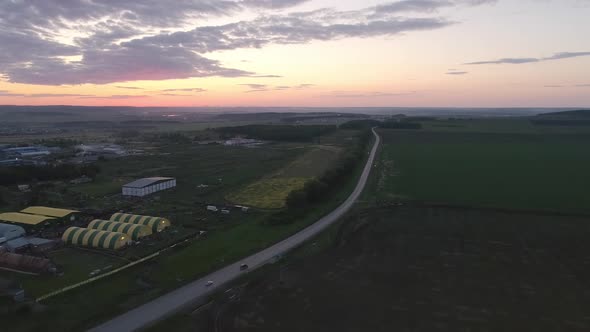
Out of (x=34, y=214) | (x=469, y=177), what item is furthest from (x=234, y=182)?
(x=469, y=177)

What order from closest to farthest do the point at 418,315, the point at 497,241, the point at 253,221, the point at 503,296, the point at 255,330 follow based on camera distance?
the point at 255,330, the point at 418,315, the point at 503,296, the point at 497,241, the point at 253,221

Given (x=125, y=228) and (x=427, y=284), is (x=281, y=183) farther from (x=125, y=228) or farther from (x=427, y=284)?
(x=427, y=284)

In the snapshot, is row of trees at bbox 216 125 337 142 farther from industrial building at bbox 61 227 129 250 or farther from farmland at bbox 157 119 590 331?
industrial building at bbox 61 227 129 250

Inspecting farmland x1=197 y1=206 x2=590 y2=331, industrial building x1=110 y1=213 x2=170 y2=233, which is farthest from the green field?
industrial building x1=110 y1=213 x2=170 y2=233

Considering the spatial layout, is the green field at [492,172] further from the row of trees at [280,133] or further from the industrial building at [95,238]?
the row of trees at [280,133]

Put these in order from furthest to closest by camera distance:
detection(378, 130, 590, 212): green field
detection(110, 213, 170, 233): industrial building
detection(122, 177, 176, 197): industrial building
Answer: detection(122, 177, 176, 197): industrial building < detection(378, 130, 590, 212): green field < detection(110, 213, 170, 233): industrial building

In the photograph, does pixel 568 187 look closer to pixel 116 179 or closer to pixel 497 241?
pixel 497 241
